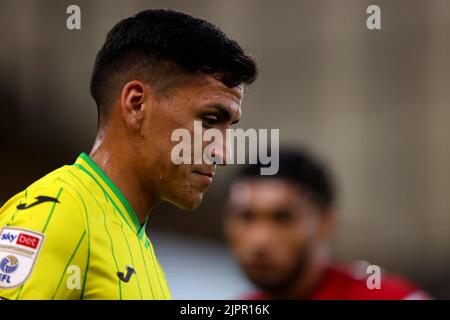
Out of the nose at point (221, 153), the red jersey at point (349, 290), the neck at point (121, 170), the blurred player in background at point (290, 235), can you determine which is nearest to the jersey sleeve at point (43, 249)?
the neck at point (121, 170)

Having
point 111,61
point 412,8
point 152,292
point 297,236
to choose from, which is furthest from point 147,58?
point 412,8

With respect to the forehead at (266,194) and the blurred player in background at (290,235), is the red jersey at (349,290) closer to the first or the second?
the blurred player in background at (290,235)

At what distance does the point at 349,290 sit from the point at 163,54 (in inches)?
141

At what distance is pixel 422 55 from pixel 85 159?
1258 centimetres

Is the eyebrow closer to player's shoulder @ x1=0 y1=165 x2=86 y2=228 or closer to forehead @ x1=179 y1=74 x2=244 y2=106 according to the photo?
forehead @ x1=179 y1=74 x2=244 y2=106

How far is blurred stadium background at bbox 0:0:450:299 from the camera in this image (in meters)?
13.4

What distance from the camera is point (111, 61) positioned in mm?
3367

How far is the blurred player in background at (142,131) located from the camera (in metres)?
2.85

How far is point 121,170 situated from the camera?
10.4ft

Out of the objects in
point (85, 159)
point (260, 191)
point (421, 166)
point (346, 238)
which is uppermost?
point (85, 159)

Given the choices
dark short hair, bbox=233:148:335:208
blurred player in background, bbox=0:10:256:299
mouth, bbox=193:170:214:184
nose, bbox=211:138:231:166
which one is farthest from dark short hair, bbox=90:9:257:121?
dark short hair, bbox=233:148:335:208

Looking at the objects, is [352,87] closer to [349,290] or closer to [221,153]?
[349,290]

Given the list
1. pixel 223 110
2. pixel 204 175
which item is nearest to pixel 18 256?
pixel 204 175

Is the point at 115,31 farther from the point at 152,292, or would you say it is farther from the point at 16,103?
the point at 16,103
